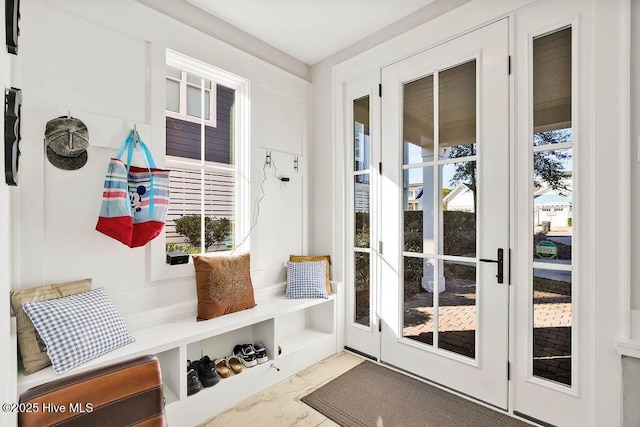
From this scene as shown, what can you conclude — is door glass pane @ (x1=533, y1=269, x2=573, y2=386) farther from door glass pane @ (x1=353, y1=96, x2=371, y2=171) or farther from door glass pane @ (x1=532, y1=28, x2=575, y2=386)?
door glass pane @ (x1=353, y1=96, x2=371, y2=171)

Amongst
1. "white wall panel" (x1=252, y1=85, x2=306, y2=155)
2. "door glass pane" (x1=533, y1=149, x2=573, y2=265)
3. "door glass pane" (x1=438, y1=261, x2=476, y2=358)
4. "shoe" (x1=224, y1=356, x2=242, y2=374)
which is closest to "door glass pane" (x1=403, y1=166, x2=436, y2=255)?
"door glass pane" (x1=438, y1=261, x2=476, y2=358)

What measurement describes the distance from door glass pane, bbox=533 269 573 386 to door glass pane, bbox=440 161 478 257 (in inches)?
16.5

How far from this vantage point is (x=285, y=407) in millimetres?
2045

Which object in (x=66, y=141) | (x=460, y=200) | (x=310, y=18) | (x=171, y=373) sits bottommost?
(x=171, y=373)

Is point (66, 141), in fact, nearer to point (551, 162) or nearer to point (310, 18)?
point (310, 18)

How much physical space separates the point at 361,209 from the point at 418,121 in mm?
846

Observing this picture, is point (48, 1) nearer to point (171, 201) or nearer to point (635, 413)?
point (171, 201)

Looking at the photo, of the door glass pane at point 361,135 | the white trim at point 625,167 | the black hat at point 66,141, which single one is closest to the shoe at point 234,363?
the black hat at point 66,141

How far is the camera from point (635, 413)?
5.10ft

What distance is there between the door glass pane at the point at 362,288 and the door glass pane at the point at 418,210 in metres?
0.43

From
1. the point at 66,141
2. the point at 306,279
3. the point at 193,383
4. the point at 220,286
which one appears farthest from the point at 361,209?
the point at 66,141

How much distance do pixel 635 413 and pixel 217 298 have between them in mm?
2344

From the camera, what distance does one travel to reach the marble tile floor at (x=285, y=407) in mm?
1901

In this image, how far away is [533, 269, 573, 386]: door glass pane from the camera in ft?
5.83
